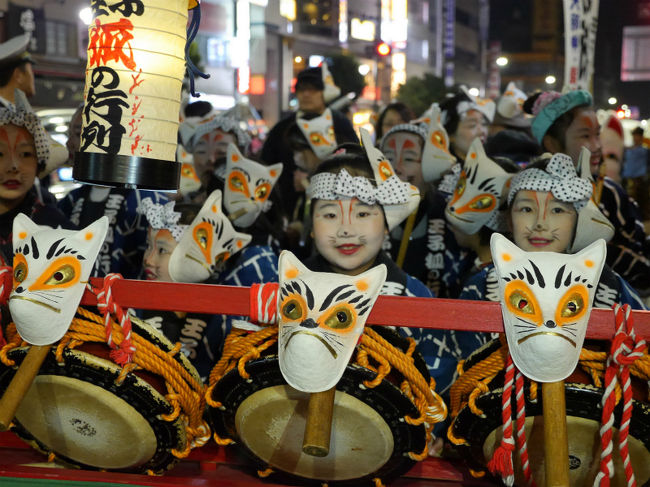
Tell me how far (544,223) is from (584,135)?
1229 mm

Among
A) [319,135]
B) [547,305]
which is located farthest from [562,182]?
[319,135]

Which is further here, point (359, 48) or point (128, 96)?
point (359, 48)

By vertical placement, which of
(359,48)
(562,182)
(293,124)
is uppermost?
(359,48)

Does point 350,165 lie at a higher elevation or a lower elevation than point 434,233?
higher

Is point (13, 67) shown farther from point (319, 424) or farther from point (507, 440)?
point (507, 440)

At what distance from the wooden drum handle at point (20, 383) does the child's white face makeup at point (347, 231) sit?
943 millimetres

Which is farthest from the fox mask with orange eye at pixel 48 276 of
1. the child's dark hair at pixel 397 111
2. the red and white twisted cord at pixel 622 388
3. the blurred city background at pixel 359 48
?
the blurred city background at pixel 359 48

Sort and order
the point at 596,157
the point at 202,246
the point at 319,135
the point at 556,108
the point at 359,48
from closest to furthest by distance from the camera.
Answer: the point at 202,246
the point at 596,157
the point at 556,108
the point at 319,135
the point at 359,48

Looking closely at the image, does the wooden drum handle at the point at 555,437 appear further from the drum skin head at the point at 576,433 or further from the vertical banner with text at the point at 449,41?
the vertical banner with text at the point at 449,41

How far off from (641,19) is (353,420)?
3312 centimetres

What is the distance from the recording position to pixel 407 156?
13.2ft

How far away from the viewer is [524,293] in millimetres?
1521

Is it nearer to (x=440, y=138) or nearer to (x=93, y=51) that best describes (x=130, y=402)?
(x=93, y=51)

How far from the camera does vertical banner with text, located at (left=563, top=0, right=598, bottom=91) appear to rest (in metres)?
4.39
